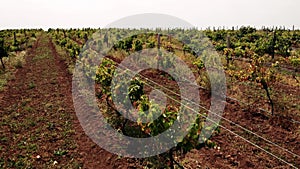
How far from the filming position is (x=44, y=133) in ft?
26.9

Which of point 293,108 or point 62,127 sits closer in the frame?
point 62,127

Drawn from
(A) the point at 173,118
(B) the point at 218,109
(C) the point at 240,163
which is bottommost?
(C) the point at 240,163

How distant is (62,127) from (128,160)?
10.1 feet

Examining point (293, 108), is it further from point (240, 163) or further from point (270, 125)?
point (240, 163)

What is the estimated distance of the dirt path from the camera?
265 inches

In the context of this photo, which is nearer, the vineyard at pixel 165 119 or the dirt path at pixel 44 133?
the vineyard at pixel 165 119

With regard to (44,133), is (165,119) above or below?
above

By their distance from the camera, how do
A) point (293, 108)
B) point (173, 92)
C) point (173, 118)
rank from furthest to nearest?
point (173, 92) < point (293, 108) < point (173, 118)

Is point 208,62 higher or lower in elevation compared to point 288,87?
higher

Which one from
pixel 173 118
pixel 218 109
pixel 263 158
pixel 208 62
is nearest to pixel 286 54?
pixel 208 62

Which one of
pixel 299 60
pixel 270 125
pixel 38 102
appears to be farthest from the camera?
pixel 299 60

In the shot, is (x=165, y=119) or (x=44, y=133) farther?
(x=44, y=133)

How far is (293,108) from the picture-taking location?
9.62 meters

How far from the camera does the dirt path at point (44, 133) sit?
265 inches
